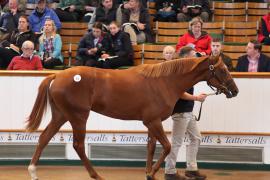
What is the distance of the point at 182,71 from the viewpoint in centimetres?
956

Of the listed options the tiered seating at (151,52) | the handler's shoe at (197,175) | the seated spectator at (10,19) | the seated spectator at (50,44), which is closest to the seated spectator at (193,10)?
the tiered seating at (151,52)

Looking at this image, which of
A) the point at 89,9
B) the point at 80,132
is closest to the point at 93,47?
the point at 89,9

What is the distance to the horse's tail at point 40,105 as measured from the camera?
31.0 feet

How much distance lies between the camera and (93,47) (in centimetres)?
1241

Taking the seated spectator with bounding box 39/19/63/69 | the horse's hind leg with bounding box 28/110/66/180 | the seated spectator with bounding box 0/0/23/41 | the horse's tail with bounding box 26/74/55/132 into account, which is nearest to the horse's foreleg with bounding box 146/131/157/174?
the horse's hind leg with bounding box 28/110/66/180

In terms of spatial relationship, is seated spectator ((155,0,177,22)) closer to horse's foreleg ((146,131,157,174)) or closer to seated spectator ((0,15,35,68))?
seated spectator ((0,15,35,68))

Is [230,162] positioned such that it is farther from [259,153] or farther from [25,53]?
[25,53]

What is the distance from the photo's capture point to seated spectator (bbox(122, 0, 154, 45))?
13.3m

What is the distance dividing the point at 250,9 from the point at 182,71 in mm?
5542

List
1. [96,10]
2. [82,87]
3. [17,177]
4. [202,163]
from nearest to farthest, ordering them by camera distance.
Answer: [82,87], [17,177], [202,163], [96,10]

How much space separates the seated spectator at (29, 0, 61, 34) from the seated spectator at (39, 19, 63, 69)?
0.97 m

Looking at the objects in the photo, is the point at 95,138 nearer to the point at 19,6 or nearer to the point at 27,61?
the point at 27,61

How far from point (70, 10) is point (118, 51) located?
271cm

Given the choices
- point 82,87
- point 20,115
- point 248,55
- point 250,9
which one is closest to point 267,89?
point 248,55
